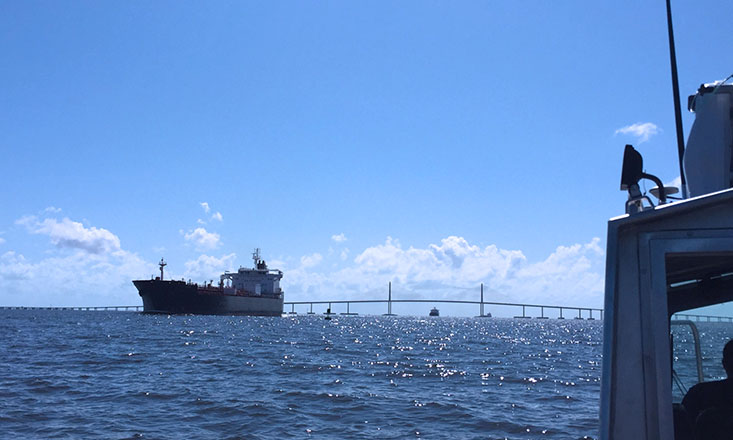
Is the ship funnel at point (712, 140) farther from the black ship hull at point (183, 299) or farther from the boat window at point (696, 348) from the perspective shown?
the black ship hull at point (183, 299)

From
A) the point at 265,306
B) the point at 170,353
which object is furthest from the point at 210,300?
the point at 170,353

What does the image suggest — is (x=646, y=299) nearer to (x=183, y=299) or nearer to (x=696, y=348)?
(x=696, y=348)

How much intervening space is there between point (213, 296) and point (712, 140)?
86.4 m

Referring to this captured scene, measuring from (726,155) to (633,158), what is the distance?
0.86 meters

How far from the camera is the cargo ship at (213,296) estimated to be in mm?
83750

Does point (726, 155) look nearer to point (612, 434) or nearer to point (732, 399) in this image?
point (732, 399)

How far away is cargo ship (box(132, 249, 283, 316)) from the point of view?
275 feet

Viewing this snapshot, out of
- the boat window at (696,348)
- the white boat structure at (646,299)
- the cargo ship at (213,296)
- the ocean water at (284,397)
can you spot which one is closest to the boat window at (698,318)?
the boat window at (696,348)

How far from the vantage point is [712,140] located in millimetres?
3873

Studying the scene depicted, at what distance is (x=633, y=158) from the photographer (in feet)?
11.2

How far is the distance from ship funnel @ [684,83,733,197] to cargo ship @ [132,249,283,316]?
84.6 meters

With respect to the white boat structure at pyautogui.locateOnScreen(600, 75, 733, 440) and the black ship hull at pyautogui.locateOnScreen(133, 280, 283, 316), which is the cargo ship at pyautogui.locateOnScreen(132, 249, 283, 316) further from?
the white boat structure at pyautogui.locateOnScreen(600, 75, 733, 440)

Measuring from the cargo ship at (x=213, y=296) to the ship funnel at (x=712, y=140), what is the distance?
277 ft

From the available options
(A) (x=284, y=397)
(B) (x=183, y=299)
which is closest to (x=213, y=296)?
(B) (x=183, y=299)
